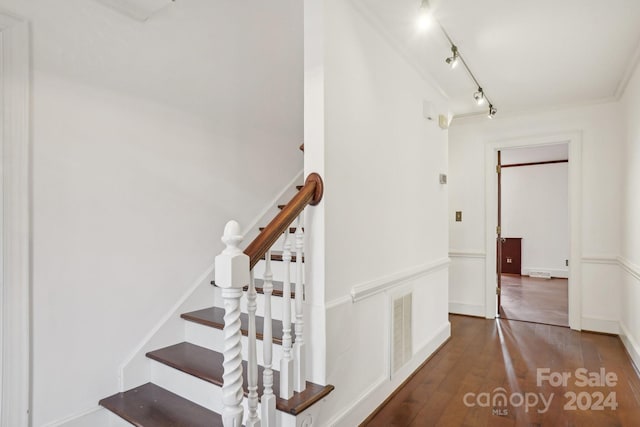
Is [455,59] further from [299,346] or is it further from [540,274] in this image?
[540,274]

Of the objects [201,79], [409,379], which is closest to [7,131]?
[201,79]

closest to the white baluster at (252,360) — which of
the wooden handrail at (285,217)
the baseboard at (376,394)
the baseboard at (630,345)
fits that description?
the wooden handrail at (285,217)

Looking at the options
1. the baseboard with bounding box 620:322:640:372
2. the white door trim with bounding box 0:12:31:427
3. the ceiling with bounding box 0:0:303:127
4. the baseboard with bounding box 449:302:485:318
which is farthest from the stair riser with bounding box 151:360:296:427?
the baseboard with bounding box 449:302:485:318

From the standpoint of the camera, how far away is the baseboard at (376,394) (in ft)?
6.47

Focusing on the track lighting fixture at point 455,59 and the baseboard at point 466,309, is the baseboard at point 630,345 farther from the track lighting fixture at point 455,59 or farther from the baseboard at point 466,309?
the track lighting fixture at point 455,59

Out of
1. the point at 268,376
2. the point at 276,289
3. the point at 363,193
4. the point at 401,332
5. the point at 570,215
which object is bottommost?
the point at 401,332

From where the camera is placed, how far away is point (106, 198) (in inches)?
79.9

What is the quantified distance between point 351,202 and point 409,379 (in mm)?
1542

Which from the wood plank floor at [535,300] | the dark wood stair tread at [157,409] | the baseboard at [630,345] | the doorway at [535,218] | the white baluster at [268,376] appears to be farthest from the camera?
the doorway at [535,218]

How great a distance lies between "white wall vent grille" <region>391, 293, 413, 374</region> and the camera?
97.6 inches

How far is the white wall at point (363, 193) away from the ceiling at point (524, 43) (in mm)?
172

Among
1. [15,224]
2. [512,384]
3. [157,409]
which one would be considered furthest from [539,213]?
[15,224]

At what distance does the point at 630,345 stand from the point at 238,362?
3.66 metres

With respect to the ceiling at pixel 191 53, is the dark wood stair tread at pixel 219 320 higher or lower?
lower
